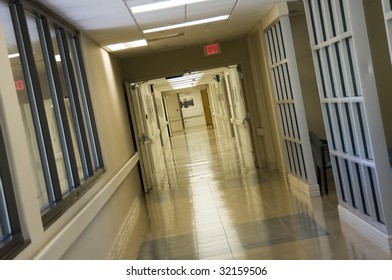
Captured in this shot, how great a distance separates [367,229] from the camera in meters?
5.61

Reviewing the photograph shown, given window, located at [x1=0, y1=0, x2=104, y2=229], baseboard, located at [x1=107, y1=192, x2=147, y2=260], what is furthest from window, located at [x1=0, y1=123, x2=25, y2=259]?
baseboard, located at [x1=107, y1=192, x2=147, y2=260]

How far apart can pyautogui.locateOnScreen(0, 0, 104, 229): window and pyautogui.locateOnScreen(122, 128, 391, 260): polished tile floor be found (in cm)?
132

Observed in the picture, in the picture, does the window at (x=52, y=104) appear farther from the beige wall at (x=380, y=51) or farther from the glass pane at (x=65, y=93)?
the beige wall at (x=380, y=51)

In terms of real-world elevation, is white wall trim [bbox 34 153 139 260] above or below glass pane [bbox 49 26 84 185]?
below

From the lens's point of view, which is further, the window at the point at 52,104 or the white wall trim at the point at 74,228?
the window at the point at 52,104

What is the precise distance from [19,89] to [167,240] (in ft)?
9.52

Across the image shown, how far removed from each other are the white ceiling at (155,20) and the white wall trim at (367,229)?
304 centimetres

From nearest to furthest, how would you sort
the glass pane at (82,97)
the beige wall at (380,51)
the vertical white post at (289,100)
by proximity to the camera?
1. the glass pane at (82,97)
2. the vertical white post at (289,100)
3. the beige wall at (380,51)

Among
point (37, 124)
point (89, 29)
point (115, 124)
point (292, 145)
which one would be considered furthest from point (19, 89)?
point (292, 145)

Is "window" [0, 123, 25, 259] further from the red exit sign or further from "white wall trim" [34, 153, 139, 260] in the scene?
the red exit sign

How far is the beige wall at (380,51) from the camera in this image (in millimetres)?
9742

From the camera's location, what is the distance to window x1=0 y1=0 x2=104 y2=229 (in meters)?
5.00

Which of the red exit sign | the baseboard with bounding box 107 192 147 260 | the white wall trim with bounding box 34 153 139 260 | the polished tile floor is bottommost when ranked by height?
the polished tile floor

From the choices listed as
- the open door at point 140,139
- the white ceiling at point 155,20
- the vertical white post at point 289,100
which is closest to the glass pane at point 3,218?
the white ceiling at point 155,20
